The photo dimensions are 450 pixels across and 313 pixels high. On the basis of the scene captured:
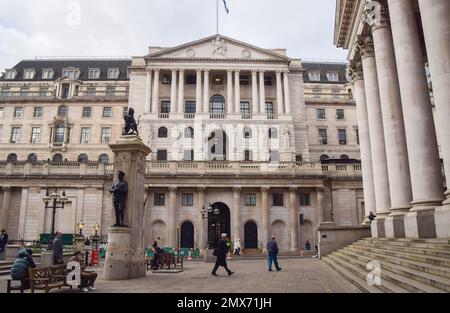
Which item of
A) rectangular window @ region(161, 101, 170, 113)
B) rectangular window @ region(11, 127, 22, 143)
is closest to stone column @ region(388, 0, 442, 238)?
rectangular window @ region(161, 101, 170, 113)

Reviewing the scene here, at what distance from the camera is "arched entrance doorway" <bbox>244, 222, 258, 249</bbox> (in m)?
42.3

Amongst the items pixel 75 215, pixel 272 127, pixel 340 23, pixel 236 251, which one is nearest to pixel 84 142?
pixel 75 215

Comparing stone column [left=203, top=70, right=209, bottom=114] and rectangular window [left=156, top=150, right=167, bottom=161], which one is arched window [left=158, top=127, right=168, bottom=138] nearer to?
rectangular window [left=156, top=150, right=167, bottom=161]

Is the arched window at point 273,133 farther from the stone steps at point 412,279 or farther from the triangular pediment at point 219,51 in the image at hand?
the stone steps at point 412,279

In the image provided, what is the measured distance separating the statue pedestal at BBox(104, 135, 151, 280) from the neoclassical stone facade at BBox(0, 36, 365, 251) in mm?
18603

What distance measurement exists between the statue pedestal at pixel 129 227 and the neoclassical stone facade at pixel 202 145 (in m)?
18.6

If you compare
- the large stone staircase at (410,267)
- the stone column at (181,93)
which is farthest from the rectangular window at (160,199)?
the large stone staircase at (410,267)

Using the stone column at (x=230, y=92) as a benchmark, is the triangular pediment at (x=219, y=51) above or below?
above

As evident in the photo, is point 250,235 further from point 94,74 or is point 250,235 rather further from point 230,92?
point 94,74

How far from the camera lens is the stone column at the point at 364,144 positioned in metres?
25.4

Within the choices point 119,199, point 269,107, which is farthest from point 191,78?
point 119,199

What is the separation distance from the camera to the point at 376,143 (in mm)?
22234

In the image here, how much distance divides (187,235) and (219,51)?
28.5m
